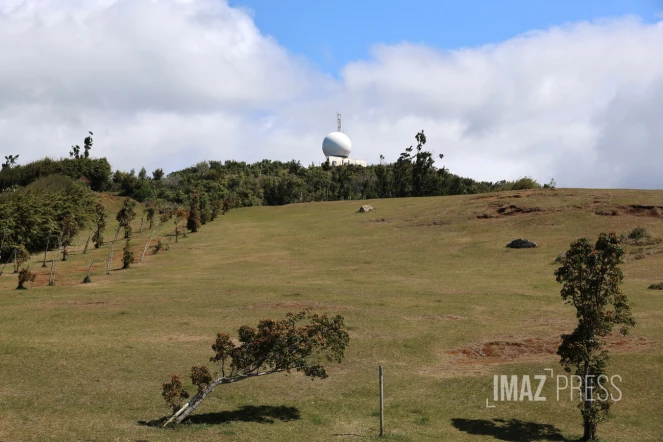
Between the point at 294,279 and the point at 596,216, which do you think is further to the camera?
the point at 596,216

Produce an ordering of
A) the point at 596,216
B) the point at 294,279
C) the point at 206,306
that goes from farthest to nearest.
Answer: the point at 596,216
the point at 294,279
the point at 206,306

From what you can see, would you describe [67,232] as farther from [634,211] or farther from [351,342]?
[634,211]

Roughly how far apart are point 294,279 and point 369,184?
98.9m

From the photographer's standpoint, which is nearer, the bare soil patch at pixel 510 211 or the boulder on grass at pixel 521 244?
the boulder on grass at pixel 521 244

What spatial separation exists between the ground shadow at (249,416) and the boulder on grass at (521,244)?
163 ft

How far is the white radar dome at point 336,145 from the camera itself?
184 m

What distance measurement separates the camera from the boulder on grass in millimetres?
71688

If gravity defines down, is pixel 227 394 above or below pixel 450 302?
below

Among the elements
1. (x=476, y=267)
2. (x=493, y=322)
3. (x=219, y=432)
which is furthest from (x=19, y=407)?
(x=476, y=267)

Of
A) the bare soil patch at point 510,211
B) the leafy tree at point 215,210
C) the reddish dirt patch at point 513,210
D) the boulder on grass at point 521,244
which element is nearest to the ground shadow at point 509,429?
the boulder on grass at point 521,244

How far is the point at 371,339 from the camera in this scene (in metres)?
37.8

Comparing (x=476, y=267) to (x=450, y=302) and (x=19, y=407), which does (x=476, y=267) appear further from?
(x=19, y=407)

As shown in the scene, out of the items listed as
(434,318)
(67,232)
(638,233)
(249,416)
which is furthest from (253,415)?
(67,232)

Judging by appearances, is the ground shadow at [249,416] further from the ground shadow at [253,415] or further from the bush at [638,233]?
the bush at [638,233]
